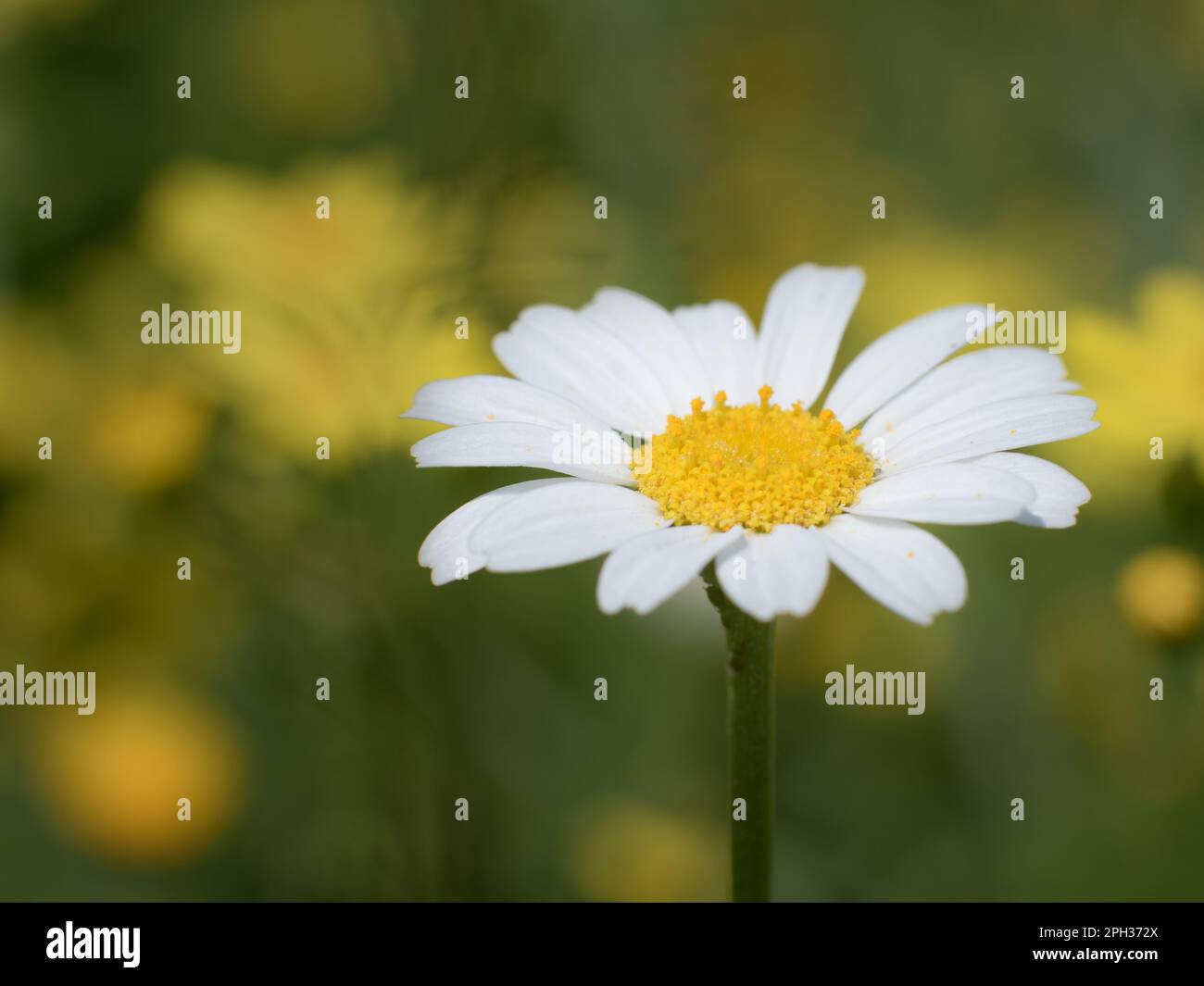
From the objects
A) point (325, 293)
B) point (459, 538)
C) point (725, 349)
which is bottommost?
point (459, 538)

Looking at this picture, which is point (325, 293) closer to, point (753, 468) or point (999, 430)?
point (753, 468)

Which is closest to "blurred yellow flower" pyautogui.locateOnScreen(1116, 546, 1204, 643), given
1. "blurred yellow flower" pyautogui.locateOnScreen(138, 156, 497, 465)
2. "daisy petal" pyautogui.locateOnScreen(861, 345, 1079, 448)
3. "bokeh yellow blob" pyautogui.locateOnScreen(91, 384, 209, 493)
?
"daisy petal" pyautogui.locateOnScreen(861, 345, 1079, 448)

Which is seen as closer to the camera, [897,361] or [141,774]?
[897,361]

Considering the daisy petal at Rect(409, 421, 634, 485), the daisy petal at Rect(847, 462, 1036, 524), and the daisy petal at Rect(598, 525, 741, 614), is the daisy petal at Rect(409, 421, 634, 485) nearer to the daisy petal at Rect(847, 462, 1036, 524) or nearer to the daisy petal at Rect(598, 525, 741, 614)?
the daisy petal at Rect(598, 525, 741, 614)

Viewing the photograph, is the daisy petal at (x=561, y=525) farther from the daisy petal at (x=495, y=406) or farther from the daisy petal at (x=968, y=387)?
the daisy petal at (x=968, y=387)

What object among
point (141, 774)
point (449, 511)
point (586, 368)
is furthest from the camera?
point (141, 774)

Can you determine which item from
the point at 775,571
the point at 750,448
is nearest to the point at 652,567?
the point at 775,571

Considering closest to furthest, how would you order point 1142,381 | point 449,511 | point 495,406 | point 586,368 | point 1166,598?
point 495,406
point 586,368
point 1166,598
point 1142,381
point 449,511
